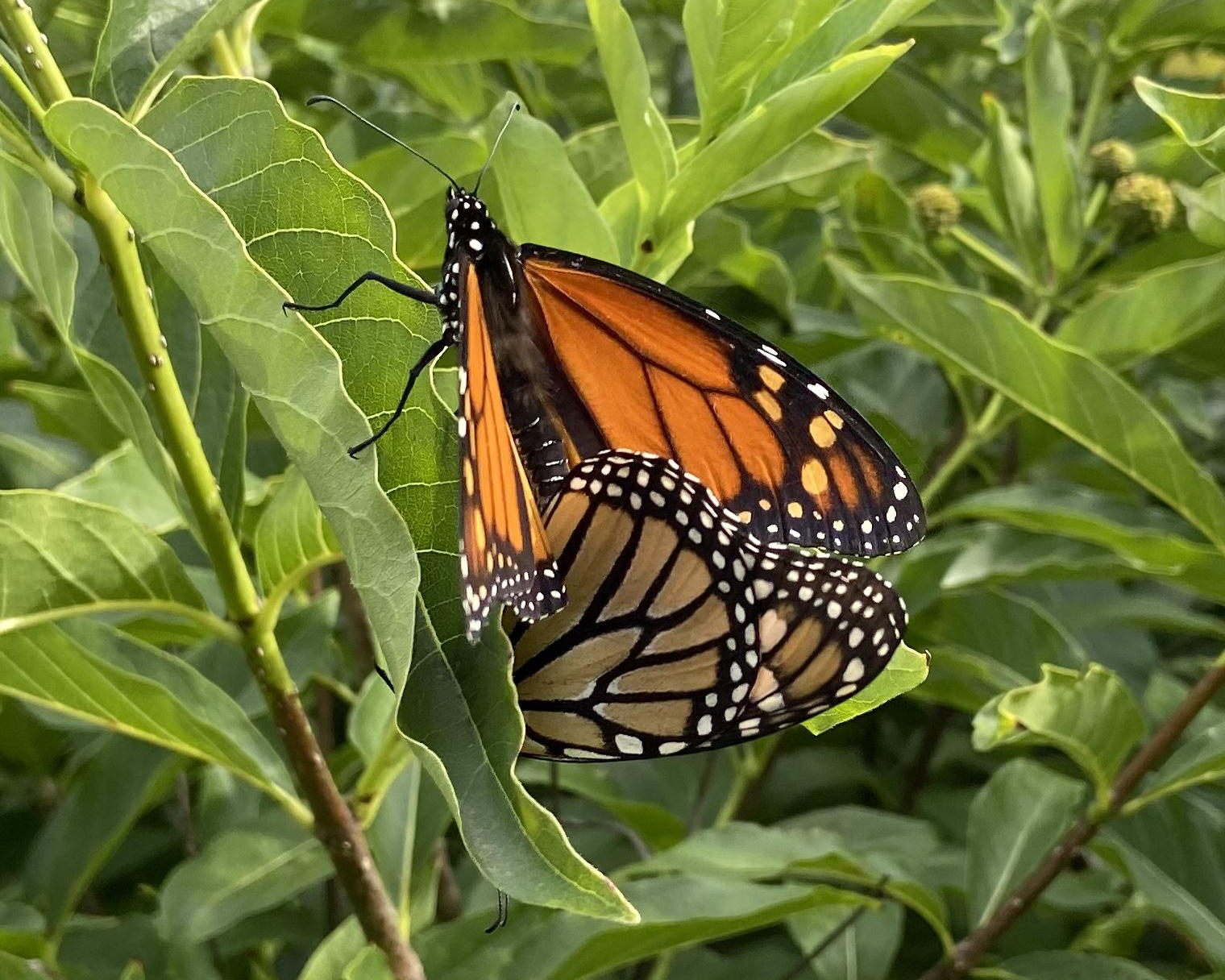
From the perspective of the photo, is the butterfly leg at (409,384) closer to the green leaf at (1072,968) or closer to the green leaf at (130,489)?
the green leaf at (130,489)

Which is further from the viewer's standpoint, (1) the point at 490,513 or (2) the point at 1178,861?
(2) the point at 1178,861

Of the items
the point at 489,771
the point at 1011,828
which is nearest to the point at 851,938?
the point at 1011,828

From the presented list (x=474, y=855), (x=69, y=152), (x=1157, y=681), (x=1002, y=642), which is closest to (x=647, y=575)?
(x=474, y=855)

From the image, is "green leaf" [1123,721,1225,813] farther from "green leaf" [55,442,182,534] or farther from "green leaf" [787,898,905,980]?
"green leaf" [55,442,182,534]

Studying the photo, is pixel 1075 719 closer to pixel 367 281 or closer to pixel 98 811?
pixel 367 281

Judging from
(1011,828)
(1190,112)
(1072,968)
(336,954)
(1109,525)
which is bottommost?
(1072,968)

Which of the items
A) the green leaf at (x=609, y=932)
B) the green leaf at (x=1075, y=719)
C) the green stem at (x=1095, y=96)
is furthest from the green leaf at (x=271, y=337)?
the green stem at (x=1095, y=96)
